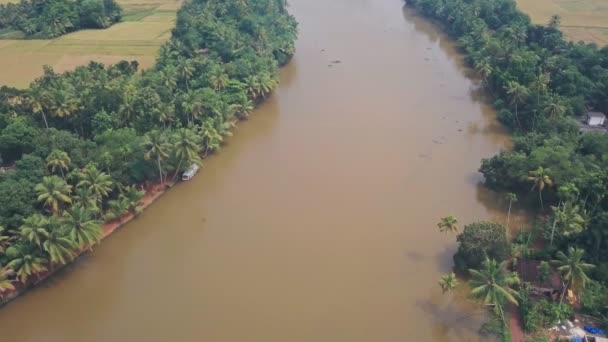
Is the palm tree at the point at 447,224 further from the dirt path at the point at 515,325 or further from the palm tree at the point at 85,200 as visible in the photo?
the palm tree at the point at 85,200

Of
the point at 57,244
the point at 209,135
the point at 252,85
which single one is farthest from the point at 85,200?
the point at 252,85

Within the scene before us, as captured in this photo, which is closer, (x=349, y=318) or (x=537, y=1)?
(x=349, y=318)

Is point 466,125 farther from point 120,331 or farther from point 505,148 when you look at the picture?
point 120,331

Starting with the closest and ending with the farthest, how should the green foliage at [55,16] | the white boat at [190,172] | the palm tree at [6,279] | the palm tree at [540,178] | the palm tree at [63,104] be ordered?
1. the palm tree at [6,279]
2. the palm tree at [540,178]
3. the white boat at [190,172]
4. the palm tree at [63,104]
5. the green foliage at [55,16]

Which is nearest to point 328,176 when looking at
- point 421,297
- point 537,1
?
point 421,297

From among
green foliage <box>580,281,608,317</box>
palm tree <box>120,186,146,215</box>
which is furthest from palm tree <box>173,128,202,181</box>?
green foliage <box>580,281,608,317</box>

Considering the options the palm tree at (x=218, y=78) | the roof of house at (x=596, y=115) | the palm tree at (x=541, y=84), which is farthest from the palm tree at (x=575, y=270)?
the palm tree at (x=218, y=78)

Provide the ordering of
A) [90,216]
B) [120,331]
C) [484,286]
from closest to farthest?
[484,286] → [120,331] → [90,216]

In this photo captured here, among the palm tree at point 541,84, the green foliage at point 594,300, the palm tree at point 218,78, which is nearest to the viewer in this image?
the green foliage at point 594,300
